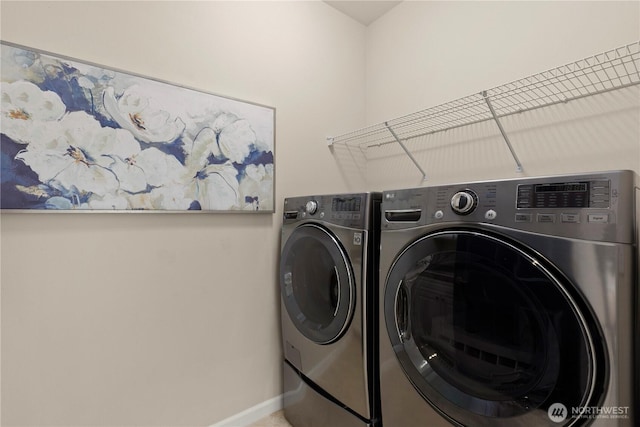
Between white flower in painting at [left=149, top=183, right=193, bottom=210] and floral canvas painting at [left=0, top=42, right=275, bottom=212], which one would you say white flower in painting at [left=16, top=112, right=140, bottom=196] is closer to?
floral canvas painting at [left=0, top=42, right=275, bottom=212]

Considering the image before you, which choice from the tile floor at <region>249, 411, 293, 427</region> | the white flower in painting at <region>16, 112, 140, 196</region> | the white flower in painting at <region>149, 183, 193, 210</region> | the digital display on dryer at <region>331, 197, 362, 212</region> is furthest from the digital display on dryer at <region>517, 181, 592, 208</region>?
the tile floor at <region>249, 411, 293, 427</region>

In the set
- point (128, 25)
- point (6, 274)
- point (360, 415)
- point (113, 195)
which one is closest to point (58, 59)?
point (128, 25)

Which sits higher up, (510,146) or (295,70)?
(295,70)

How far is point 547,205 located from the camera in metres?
0.83

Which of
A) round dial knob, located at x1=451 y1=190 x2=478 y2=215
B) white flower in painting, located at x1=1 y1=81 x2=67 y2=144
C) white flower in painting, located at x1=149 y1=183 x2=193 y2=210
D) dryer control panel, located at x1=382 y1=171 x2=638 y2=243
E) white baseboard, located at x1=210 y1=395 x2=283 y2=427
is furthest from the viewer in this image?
white baseboard, located at x1=210 y1=395 x2=283 y2=427

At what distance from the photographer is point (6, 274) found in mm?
1164

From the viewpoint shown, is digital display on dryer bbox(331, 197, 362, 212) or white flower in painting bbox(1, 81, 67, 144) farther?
digital display on dryer bbox(331, 197, 362, 212)

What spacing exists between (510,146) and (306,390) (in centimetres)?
155

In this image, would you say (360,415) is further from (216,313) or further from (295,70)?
(295,70)

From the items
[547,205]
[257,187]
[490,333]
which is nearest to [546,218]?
[547,205]

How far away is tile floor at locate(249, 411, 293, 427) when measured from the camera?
5.68ft

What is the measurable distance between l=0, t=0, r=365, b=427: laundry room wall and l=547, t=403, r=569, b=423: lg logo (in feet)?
4.40

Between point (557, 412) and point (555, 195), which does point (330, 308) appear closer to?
point (557, 412)

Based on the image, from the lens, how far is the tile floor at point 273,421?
1730 millimetres
